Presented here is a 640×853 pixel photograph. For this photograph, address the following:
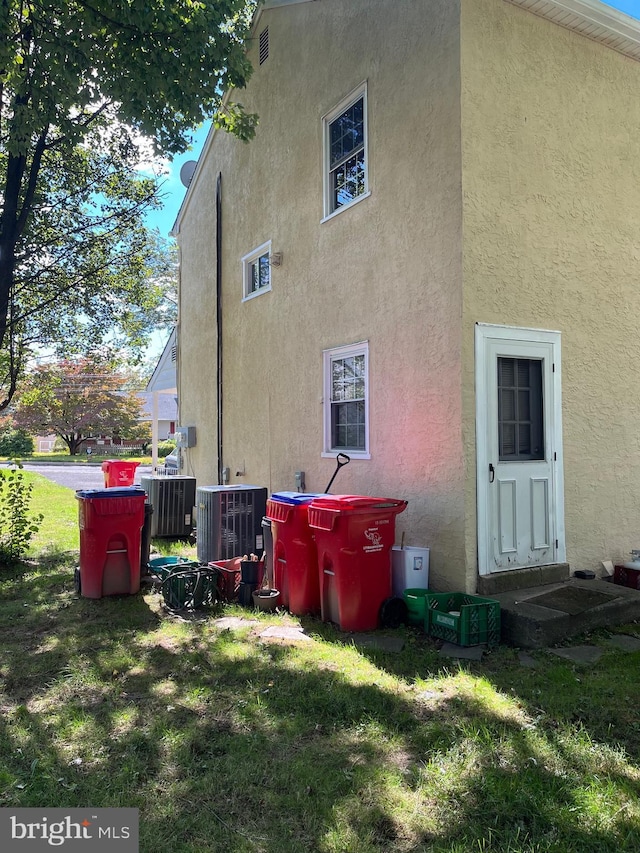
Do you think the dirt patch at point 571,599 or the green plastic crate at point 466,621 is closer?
the green plastic crate at point 466,621

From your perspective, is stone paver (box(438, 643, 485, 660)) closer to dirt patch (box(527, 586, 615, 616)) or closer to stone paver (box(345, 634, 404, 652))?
stone paver (box(345, 634, 404, 652))

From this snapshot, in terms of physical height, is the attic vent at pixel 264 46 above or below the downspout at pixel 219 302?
above

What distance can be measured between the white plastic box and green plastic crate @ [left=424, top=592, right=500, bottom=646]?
389 millimetres

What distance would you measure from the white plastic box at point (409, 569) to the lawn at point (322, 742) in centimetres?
48

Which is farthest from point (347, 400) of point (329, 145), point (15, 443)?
point (15, 443)

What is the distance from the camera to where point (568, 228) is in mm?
6320

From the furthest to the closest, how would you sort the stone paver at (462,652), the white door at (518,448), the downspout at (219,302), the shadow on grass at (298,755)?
the downspout at (219,302)
the white door at (518,448)
the stone paver at (462,652)
the shadow on grass at (298,755)

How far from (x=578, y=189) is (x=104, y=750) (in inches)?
262

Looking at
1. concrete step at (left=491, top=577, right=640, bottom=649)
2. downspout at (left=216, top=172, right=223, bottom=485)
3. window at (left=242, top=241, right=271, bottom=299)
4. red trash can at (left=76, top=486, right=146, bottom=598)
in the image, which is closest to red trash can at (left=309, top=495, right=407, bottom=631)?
concrete step at (left=491, top=577, right=640, bottom=649)

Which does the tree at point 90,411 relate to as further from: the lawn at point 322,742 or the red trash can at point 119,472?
the lawn at point 322,742

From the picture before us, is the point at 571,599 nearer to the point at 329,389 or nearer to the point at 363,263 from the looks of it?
the point at 329,389

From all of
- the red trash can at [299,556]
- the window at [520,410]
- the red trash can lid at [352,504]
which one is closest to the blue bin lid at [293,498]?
the red trash can at [299,556]

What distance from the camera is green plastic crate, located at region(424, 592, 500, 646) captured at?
488 cm

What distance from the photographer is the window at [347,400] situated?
7.14 metres
